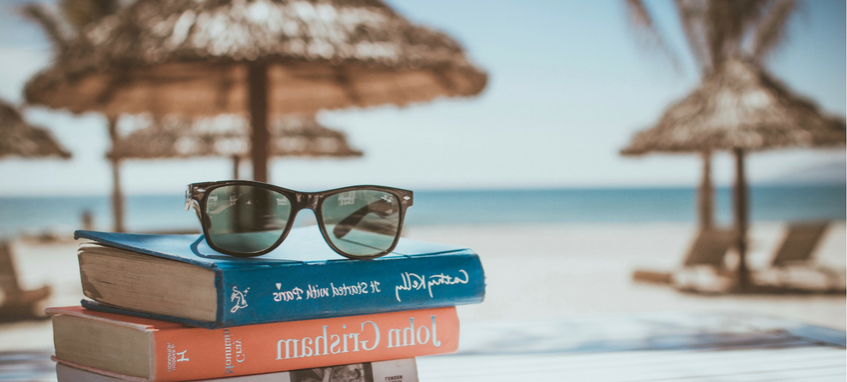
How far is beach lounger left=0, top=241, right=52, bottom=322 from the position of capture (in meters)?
5.05

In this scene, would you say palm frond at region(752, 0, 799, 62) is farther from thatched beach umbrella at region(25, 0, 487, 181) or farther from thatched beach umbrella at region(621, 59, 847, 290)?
thatched beach umbrella at region(25, 0, 487, 181)

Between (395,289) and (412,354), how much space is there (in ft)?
0.41

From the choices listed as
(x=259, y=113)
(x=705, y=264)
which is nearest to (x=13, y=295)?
(x=259, y=113)

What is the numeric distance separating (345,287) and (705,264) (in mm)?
6524

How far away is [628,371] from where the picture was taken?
3.55 feet

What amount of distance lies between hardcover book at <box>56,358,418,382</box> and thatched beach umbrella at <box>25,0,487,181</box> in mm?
1556

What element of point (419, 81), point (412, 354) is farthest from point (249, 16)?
point (412, 354)

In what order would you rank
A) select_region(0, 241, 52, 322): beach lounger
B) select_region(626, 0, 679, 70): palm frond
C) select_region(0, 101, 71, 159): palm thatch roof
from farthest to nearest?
select_region(626, 0, 679, 70): palm frond
select_region(0, 101, 71, 159): palm thatch roof
select_region(0, 241, 52, 322): beach lounger

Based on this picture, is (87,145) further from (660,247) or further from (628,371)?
(628,371)

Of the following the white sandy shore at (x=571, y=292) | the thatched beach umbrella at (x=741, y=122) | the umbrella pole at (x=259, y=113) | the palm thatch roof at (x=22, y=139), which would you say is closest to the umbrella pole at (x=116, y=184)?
the white sandy shore at (x=571, y=292)

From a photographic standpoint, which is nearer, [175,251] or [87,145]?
[175,251]

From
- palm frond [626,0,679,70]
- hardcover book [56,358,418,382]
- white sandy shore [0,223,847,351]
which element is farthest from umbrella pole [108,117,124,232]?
hardcover book [56,358,418,382]

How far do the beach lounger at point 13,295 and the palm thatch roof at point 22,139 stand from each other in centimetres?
124

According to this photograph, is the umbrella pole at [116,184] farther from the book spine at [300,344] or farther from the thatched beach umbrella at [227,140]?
the book spine at [300,344]
